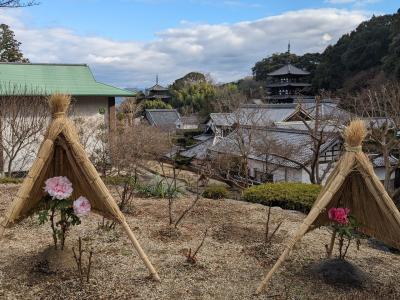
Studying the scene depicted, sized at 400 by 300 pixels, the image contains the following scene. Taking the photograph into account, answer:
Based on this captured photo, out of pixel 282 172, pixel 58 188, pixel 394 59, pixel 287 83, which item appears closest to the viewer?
pixel 58 188

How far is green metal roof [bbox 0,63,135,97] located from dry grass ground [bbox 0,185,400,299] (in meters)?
12.0

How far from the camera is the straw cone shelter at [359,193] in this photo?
3479mm

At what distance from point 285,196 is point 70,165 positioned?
551cm

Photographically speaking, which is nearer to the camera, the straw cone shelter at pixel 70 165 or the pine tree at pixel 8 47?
the straw cone shelter at pixel 70 165

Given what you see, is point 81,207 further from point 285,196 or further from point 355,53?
point 355,53

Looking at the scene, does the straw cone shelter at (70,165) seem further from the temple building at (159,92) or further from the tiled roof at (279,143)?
the temple building at (159,92)

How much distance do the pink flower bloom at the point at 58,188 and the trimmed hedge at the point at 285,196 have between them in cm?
516

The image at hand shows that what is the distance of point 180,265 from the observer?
407cm

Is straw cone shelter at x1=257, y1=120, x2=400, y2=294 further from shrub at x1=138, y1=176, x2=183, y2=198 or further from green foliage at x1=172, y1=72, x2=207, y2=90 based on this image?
green foliage at x1=172, y1=72, x2=207, y2=90

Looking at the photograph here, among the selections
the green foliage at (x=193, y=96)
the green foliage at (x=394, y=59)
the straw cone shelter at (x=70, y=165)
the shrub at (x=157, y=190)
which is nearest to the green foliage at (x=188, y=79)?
the green foliage at (x=193, y=96)

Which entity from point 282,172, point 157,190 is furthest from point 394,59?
point 157,190

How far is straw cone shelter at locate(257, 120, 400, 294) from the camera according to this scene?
3.48 meters

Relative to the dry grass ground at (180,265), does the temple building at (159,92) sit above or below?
above

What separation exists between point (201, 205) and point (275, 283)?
128 inches
